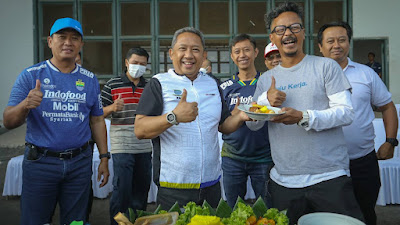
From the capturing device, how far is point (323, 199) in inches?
80.9

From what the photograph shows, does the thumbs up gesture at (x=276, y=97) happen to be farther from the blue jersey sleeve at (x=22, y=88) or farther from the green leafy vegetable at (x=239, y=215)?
the blue jersey sleeve at (x=22, y=88)

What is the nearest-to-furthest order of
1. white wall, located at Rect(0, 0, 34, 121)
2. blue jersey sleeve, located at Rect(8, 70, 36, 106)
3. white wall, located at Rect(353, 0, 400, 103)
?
blue jersey sleeve, located at Rect(8, 70, 36, 106) → white wall, located at Rect(0, 0, 34, 121) → white wall, located at Rect(353, 0, 400, 103)

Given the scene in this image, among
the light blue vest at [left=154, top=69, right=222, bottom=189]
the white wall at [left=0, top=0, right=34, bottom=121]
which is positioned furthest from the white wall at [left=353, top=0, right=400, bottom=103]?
the white wall at [left=0, top=0, right=34, bottom=121]

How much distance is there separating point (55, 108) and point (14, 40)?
7.48m

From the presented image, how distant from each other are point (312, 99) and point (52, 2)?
815 centimetres

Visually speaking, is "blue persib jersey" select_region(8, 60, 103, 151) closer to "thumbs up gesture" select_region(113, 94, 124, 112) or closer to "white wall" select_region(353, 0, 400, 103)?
"thumbs up gesture" select_region(113, 94, 124, 112)

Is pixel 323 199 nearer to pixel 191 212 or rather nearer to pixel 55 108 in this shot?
pixel 191 212

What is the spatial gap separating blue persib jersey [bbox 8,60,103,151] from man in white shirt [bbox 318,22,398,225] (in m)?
1.97

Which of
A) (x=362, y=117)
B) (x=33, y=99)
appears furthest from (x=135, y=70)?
(x=362, y=117)

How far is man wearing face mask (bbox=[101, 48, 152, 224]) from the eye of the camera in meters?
3.87

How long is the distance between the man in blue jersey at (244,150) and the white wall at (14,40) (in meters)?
7.08

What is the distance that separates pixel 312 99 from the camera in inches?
83.0

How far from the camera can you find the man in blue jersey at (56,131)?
2.48 m

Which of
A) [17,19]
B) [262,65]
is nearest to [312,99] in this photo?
[17,19]
